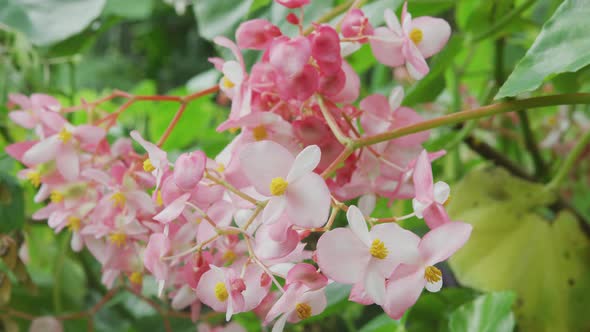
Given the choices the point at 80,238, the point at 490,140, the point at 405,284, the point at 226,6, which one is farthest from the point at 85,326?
the point at 490,140

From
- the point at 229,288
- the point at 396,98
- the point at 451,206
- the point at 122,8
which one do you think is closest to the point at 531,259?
the point at 451,206

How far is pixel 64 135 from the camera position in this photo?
18.0 inches

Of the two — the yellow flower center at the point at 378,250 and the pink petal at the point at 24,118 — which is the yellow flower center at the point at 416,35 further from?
the pink petal at the point at 24,118

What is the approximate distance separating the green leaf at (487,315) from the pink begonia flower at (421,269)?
0.19 meters

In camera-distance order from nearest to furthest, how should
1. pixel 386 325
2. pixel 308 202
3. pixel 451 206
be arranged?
pixel 308 202 < pixel 386 325 < pixel 451 206

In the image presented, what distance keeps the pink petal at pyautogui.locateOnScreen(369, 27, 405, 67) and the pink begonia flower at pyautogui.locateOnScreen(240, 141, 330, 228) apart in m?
0.11

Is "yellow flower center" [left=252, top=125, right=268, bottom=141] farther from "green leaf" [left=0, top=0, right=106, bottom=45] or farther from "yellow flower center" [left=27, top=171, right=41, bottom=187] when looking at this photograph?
"green leaf" [left=0, top=0, right=106, bottom=45]

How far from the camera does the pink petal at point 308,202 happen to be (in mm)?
295

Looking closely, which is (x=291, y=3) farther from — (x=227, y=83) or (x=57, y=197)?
(x=57, y=197)

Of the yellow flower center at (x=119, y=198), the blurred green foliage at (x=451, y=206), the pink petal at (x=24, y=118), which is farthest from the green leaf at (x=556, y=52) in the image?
the pink petal at (x=24, y=118)

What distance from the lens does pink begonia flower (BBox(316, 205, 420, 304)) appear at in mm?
298

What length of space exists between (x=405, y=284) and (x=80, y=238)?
0.89ft

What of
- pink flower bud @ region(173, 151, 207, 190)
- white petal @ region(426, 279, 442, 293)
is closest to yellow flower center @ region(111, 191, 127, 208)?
pink flower bud @ region(173, 151, 207, 190)

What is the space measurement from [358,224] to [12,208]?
1.31 ft
